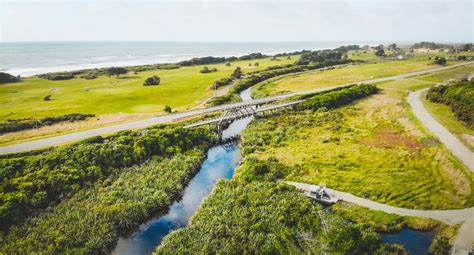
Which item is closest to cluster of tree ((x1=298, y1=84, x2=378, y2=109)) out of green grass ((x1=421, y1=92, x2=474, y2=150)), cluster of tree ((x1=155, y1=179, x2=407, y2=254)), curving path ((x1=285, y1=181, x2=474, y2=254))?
green grass ((x1=421, y1=92, x2=474, y2=150))

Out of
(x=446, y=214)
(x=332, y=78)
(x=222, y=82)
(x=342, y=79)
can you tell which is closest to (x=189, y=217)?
(x=446, y=214)

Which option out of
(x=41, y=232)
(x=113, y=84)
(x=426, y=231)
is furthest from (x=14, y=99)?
(x=426, y=231)

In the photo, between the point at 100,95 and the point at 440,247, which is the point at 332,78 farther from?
the point at 440,247

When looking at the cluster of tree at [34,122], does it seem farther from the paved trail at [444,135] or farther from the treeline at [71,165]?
the paved trail at [444,135]

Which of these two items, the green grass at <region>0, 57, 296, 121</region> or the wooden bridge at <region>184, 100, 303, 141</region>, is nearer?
the wooden bridge at <region>184, 100, 303, 141</region>

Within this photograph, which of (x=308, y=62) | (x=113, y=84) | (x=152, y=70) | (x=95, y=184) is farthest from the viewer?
(x=308, y=62)

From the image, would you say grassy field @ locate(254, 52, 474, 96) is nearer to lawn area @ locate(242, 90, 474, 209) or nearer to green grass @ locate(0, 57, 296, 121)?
green grass @ locate(0, 57, 296, 121)

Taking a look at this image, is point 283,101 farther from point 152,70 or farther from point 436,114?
point 152,70
